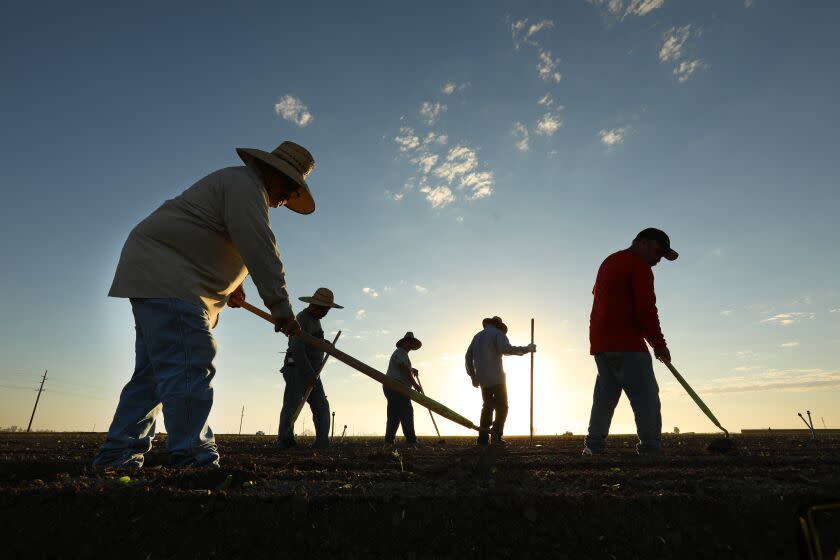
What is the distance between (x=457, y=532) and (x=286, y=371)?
652cm

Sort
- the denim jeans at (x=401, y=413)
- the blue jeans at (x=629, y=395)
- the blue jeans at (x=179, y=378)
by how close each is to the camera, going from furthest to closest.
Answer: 1. the denim jeans at (x=401, y=413)
2. the blue jeans at (x=629, y=395)
3. the blue jeans at (x=179, y=378)

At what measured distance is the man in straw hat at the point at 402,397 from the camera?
10383 mm

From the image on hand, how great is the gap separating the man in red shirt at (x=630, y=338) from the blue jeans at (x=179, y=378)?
417cm

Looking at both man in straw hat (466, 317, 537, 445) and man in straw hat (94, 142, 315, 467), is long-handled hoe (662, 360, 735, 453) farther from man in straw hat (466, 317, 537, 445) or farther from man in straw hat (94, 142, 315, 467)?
man in straw hat (94, 142, 315, 467)

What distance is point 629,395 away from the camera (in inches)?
218

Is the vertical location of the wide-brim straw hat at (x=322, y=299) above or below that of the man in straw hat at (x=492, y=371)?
above

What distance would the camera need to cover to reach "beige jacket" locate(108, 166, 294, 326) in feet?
11.4

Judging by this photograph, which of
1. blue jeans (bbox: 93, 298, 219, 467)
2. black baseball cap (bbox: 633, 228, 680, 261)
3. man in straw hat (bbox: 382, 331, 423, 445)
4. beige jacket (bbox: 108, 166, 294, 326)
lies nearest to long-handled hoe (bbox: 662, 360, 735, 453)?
black baseball cap (bbox: 633, 228, 680, 261)

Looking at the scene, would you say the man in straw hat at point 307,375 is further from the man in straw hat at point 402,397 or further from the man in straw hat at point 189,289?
the man in straw hat at point 189,289

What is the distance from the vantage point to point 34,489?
2.29 m

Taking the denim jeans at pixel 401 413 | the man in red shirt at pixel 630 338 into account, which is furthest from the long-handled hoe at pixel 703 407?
the denim jeans at pixel 401 413

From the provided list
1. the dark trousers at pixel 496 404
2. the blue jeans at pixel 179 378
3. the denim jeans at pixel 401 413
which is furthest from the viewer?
the denim jeans at pixel 401 413

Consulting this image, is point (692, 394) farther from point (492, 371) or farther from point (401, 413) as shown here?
point (401, 413)

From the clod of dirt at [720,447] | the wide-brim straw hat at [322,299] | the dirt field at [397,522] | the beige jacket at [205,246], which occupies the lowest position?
the dirt field at [397,522]
